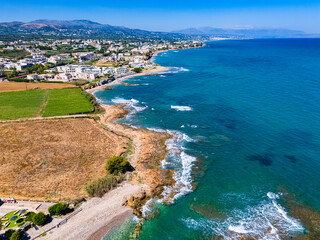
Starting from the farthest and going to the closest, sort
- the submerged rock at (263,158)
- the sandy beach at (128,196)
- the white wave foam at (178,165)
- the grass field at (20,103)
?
the grass field at (20,103) → the submerged rock at (263,158) → the white wave foam at (178,165) → the sandy beach at (128,196)

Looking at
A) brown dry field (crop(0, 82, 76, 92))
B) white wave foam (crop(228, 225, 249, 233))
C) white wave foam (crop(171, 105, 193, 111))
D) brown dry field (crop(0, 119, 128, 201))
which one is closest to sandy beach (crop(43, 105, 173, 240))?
brown dry field (crop(0, 119, 128, 201))

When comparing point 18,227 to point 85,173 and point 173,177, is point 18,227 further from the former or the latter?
point 173,177

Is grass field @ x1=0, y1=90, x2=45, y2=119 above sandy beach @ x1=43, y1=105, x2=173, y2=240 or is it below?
below

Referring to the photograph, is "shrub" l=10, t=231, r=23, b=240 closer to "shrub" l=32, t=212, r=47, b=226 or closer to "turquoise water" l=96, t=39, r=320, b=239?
"shrub" l=32, t=212, r=47, b=226

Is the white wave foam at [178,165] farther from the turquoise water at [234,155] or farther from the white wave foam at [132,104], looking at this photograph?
the white wave foam at [132,104]

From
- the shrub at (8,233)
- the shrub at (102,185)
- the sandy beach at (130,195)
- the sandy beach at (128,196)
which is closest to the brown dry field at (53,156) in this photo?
the shrub at (102,185)
